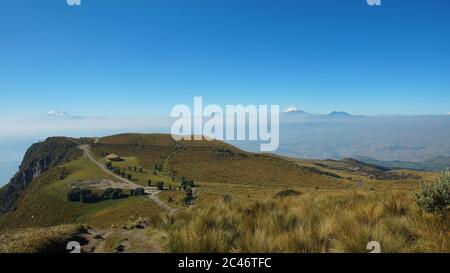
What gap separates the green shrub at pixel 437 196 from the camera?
29.1 ft

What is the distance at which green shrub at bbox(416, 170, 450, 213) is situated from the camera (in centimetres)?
886

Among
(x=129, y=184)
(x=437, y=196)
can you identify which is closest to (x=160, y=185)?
(x=129, y=184)

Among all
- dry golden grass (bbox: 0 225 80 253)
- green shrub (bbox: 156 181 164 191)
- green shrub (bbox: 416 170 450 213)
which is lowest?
green shrub (bbox: 156 181 164 191)

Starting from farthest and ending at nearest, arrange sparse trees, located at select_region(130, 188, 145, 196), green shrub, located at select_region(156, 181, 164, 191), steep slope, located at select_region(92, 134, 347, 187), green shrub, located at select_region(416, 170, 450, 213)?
steep slope, located at select_region(92, 134, 347, 187) < green shrub, located at select_region(156, 181, 164, 191) < sparse trees, located at select_region(130, 188, 145, 196) < green shrub, located at select_region(416, 170, 450, 213)

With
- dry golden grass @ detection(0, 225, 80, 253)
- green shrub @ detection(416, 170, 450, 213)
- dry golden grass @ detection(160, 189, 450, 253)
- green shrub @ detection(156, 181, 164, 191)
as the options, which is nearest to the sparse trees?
green shrub @ detection(156, 181, 164, 191)

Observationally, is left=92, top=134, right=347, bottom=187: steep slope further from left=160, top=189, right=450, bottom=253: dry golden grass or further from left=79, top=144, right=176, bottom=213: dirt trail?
left=160, top=189, right=450, bottom=253: dry golden grass

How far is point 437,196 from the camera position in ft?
30.0

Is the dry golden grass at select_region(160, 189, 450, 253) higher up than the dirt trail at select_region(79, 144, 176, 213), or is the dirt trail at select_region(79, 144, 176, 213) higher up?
the dry golden grass at select_region(160, 189, 450, 253)

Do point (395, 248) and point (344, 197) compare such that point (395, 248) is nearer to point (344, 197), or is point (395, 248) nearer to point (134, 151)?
point (344, 197)

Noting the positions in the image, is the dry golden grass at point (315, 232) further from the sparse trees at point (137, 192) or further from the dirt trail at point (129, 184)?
the sparse trees at point (137, 192)

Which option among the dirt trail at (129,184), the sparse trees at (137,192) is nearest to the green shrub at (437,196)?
the dirt trail at (129,184)
